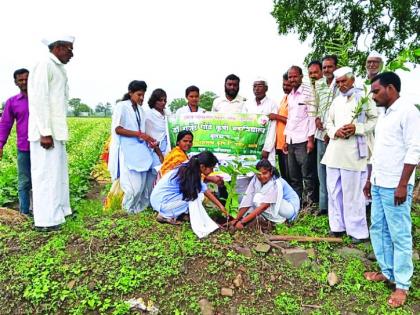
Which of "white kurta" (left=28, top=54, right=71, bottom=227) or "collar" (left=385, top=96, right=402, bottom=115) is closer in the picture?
"collar" (left=385, top=96, right=402, bottom=115)

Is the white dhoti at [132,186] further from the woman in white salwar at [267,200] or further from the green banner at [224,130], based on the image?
the woman in white salwar at [267,200]

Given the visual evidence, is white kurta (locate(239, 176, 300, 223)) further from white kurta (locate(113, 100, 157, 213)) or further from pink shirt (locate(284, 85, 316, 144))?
white kurta (locate(113, 100, 157, 213))

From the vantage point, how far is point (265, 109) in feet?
18.8

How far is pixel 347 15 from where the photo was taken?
11.9 m

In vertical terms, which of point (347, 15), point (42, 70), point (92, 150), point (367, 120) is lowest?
point (92, 150)

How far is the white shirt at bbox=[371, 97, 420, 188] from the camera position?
3291 millimetres

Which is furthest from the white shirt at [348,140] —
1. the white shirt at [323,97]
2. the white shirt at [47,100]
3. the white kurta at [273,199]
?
the white shirt at [47,100]

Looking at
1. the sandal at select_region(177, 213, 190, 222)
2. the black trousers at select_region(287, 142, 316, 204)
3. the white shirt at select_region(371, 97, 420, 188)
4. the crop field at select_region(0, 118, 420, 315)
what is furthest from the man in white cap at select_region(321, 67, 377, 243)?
the sandal at select_region(177, 213, 190, 222)

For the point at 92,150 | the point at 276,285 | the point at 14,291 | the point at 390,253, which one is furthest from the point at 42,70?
the point at 92,150

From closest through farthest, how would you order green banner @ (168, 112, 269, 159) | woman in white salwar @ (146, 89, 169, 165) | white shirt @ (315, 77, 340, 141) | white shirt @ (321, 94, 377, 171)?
white shirt @ (321, 94, 377, 171)
white shirt @ (315, 77, 340, 141)
green banner @ (168, 112, 269, 159)
woman in white salwar @ (146, 89, 169, 165)

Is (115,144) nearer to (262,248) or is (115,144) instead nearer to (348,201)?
(262,248)

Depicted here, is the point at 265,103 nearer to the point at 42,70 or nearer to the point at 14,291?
the point at 42,70

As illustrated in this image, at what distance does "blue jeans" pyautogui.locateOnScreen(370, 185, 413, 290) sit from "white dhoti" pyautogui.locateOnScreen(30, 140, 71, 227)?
3.15 m

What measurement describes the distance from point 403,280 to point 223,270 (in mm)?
1547
